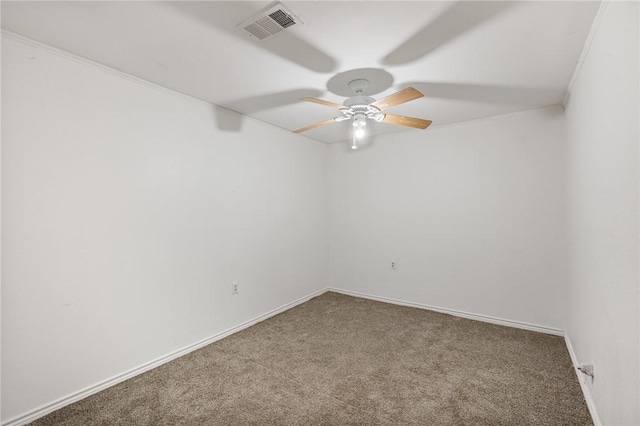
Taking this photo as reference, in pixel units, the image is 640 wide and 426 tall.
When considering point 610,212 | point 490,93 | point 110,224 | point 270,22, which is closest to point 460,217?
point 490,93

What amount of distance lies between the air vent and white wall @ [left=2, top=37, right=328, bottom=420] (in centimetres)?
124

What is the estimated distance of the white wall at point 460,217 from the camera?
119 inches

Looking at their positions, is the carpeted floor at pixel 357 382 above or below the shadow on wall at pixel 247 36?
below

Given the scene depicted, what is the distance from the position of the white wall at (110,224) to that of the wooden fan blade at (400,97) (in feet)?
5.64

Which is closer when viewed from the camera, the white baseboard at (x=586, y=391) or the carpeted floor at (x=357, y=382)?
the white baseboard at (x=586, y=391)

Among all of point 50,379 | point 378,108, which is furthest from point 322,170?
point 50,379

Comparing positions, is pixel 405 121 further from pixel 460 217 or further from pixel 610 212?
pixel 460 217

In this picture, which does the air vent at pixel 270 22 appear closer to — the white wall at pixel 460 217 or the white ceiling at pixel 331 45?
the white ceiling at pixel 331 45

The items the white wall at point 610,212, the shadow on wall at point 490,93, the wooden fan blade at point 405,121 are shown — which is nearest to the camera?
the white wall at point 610,212

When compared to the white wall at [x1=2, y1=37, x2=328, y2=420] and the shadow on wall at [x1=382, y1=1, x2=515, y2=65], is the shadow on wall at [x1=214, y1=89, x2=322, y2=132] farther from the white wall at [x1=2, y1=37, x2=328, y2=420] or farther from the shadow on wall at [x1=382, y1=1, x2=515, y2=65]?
the shadow on wall at [x1=382, y1=1, x2=515, y2=65]

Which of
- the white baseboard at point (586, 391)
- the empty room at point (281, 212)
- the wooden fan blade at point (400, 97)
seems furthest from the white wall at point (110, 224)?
the white baseboard at point (586, 391)

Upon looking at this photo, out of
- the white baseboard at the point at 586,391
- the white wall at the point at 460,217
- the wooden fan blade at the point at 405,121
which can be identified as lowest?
the white baseboard at the point at 586,391

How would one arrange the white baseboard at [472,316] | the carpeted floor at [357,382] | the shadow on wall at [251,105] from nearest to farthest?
1. the carpeted floor at [357,382]
2. the shadow on wall at [251,105]
3. the white baseboard at [472,316]

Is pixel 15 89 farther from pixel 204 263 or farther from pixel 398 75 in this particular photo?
pixel 398 75
